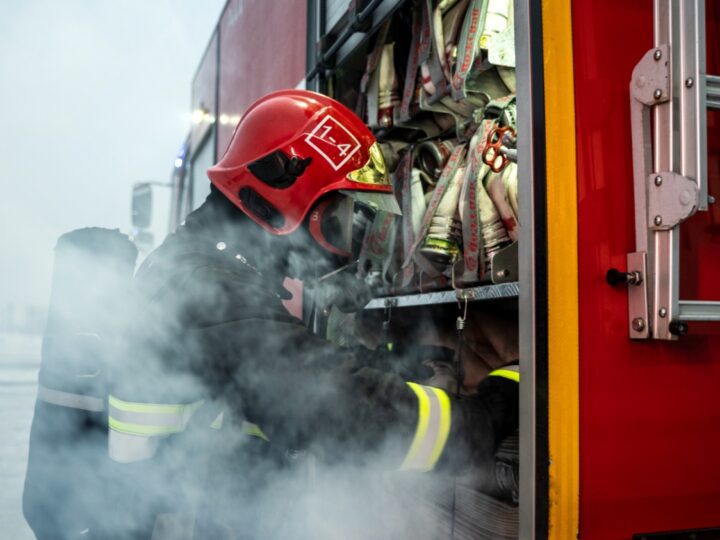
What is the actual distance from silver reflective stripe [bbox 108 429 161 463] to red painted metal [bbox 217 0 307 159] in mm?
2218

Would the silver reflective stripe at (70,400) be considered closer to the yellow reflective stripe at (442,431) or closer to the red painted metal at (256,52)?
the yellow reflective stripe at (442,431)

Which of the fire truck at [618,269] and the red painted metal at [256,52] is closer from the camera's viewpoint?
the fire truck at [618,269]

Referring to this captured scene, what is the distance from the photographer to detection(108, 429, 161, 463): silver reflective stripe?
1.46 metres

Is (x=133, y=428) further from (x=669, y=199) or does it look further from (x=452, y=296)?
(x=669, y=199)

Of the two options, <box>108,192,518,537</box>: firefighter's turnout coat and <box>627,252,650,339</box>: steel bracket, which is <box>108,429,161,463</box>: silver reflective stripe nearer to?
<box>108,192,518,537</box>: firefighter's turnout coat

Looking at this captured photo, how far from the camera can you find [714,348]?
1185mm

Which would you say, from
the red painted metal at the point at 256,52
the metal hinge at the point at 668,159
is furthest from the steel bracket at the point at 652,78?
the red painted metal at the point at 256,52

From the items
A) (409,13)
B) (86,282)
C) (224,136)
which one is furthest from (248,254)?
(224,136)

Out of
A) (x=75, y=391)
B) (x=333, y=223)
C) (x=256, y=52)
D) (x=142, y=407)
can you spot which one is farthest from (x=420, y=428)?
(x=256, y=52)

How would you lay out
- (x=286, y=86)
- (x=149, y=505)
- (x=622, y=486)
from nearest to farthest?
(x=622, y=486) < (x=149, y=505) < (x=286, y=86)

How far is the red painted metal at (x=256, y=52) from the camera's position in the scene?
10.9ft

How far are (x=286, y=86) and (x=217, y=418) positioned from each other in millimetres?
2344

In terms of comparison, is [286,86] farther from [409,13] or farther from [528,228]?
[528,228]

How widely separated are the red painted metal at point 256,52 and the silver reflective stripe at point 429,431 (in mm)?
2274
